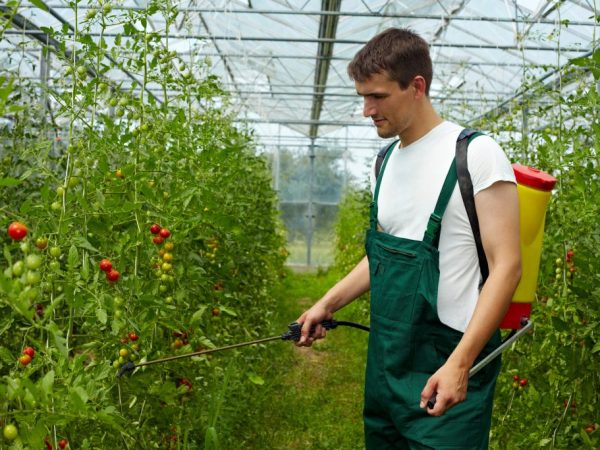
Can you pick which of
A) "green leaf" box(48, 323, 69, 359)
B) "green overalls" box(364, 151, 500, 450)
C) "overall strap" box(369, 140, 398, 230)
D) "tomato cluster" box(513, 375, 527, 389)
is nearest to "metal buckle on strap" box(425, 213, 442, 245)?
"green overalls" box(364, 151, 500, 450)

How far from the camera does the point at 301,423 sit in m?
4.66

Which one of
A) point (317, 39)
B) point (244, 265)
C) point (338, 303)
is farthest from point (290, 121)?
point (338, 303)

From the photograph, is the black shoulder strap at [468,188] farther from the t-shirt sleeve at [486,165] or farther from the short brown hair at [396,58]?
the short brown hair at [396,58]

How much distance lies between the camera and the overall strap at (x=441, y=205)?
190 centimetres

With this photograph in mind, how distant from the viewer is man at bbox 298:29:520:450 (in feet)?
5.89

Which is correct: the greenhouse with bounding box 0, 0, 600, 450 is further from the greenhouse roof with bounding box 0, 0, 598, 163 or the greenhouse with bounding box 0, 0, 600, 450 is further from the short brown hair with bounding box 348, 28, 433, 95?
the greenhouse roof with bounding box 0, 0, 598, 163

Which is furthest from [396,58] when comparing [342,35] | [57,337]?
[342,35]

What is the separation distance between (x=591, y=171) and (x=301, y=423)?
2711 mm

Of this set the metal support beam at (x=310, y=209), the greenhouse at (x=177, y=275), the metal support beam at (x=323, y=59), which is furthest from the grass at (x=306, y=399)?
the metal support beam at (x=310, y=209)

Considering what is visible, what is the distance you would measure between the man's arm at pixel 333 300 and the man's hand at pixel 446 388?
Result: 583 mm

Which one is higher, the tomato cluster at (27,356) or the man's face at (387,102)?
the man's face at (387,102)

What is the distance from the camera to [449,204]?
6.28ft

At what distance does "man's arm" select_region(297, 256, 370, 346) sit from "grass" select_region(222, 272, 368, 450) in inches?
52.1

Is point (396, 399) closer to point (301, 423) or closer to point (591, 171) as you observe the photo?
point (591, 171)
